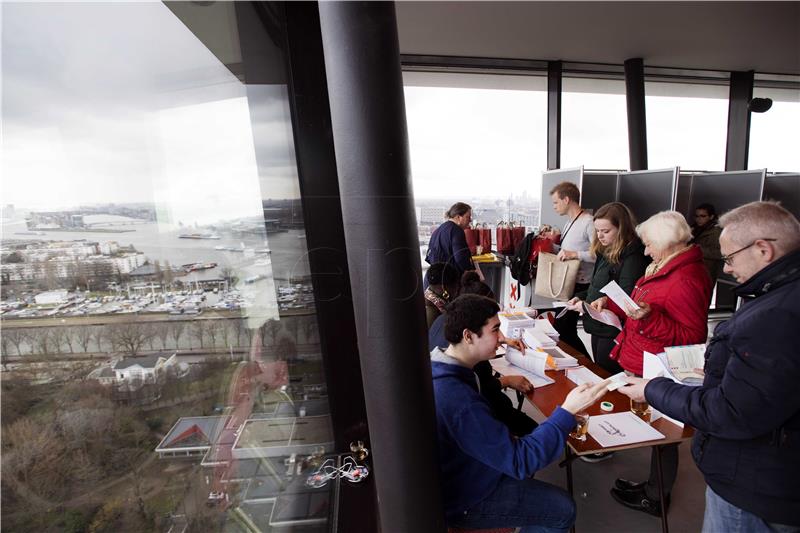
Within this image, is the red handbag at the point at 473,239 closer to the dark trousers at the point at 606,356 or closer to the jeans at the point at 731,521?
the dark trousers at the point at 606,356

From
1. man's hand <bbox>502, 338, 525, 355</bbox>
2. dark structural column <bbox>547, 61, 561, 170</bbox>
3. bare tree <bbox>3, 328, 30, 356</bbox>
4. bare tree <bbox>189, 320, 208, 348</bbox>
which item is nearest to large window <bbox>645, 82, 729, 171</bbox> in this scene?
dark structural column <bbox>547, 61, 561, 170</bbox>

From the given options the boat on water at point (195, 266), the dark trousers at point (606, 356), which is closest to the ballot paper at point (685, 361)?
the dark trousers at point (606, 356)

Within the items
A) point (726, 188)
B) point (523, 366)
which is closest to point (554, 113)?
point (726, 188)

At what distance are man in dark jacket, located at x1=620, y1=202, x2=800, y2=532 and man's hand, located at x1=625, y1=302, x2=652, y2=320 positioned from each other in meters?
0.68

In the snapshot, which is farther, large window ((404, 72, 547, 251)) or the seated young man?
large window ((404, 72, 547, 251))

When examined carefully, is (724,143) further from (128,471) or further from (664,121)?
(128,471)

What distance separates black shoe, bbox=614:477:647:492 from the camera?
87.0 inches

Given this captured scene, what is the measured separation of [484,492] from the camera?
1.42 m

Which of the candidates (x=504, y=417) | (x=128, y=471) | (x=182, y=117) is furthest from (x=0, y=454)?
(x=504, y=417)

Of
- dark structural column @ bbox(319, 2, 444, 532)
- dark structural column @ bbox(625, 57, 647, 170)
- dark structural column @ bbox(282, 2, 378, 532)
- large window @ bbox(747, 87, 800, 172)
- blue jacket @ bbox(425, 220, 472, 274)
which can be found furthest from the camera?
large window @ bbox(747, 87, 800, 172)

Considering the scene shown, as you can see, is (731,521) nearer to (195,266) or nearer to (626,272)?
(626,272)

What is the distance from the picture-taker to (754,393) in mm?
1045

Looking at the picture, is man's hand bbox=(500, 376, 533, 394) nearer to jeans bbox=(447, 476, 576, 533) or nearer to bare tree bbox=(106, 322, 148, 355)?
jeans bbox=(447, 476, 576, 533)

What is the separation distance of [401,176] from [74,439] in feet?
2.56
